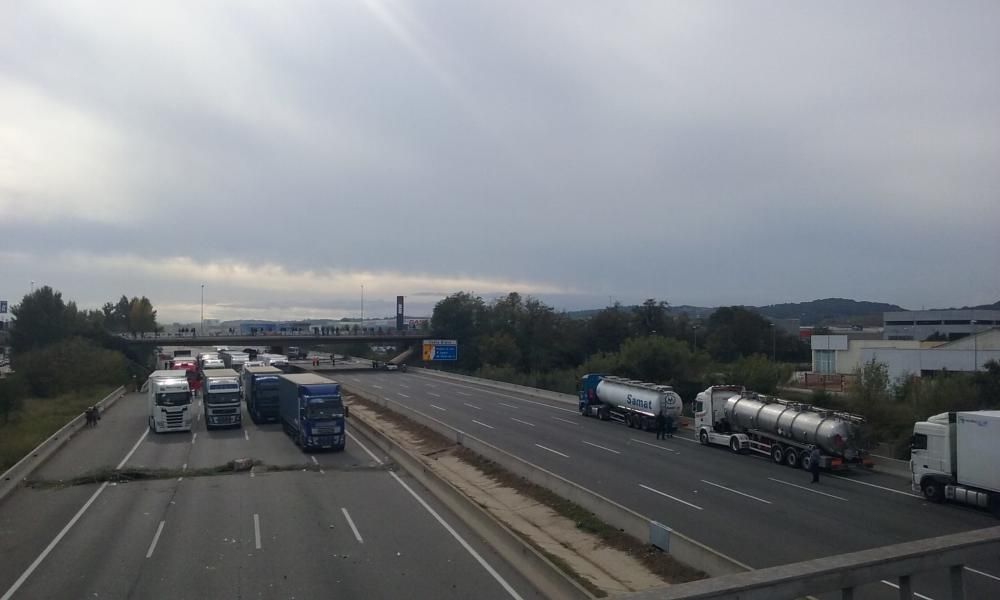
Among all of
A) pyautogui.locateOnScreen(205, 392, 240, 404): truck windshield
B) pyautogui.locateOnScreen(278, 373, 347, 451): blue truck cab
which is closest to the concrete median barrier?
pyautogui.locateOnScreen(205, 392, 240, 404): truck windshield

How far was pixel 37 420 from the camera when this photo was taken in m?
52.3

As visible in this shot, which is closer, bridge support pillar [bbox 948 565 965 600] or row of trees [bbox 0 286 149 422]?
bridge support pillar [bbox 948 565 965 600]

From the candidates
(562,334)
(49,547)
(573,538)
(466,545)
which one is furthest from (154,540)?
(562,334)

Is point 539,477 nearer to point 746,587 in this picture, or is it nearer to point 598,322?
point 746,587

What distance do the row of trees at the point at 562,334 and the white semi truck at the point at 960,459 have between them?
56387 mm

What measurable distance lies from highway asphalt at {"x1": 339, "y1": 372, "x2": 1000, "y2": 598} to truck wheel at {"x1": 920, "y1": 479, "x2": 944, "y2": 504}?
16.8 inches

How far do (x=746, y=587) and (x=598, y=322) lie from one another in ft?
374

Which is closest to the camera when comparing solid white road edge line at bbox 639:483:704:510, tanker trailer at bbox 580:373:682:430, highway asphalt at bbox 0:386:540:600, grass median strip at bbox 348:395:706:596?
highway asphalt at bbox 0:386:540:600

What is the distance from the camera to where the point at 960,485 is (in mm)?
27016

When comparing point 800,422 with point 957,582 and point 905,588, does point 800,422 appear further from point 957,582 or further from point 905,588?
point 905,588

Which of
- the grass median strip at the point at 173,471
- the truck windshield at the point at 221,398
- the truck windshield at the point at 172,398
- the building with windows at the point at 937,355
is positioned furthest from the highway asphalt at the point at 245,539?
the building with windows at the point at 937,355

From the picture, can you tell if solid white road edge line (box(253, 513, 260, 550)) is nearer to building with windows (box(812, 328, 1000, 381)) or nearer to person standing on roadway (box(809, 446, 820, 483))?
person standing on roadway (box(809, 446, 820, 483))

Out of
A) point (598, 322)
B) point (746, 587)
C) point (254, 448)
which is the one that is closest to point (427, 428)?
point (254, 448)

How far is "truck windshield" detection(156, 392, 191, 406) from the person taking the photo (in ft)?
146
